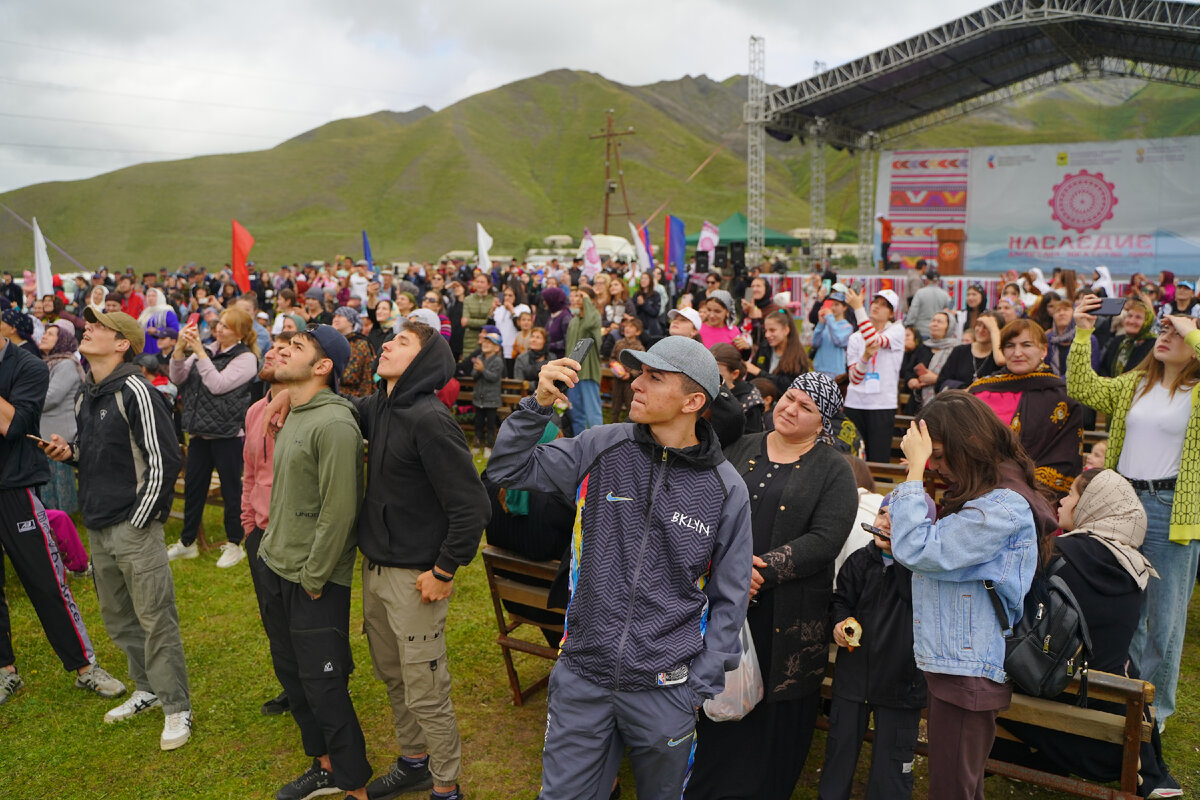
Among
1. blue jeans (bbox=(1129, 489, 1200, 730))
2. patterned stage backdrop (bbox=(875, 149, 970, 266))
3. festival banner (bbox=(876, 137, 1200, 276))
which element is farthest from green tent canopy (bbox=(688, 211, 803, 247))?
blue jeans (bbox=(1129, 489, 1200, 730))

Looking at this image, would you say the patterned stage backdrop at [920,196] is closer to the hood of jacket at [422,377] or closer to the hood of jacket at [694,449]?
the hood of jacket at [422,377]

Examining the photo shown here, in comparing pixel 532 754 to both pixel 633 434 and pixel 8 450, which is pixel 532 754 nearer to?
pixel 633 434

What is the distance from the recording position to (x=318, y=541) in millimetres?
3311

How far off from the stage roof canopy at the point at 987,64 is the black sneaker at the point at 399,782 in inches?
887

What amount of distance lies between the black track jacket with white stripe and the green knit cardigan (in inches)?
183

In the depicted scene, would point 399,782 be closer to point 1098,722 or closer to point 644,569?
point 644,569

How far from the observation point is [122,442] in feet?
13.3

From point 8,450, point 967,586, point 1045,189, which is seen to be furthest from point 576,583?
point 1045,189

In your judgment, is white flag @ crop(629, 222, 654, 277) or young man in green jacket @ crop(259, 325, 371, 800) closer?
young man in green jacket @ crop(259, 325, 371, 800)

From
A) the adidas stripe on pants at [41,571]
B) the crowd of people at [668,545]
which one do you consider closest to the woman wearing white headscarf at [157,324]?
the adidas stripe on pants at [41,571]

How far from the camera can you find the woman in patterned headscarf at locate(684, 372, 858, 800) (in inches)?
123

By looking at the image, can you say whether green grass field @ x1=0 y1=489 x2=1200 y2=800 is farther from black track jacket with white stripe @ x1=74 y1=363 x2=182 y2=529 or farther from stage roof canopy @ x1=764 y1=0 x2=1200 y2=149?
stage roof canopy @ x1=764 y1=0 x2=1200 y2=149

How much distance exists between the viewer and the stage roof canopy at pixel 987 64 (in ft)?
65.0

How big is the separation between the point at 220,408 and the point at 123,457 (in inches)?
91.6
